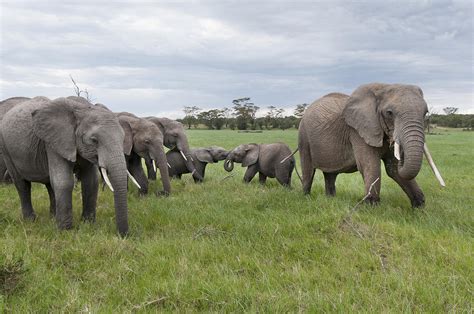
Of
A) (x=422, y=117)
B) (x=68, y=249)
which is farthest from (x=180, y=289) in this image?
(x=422, y=117)

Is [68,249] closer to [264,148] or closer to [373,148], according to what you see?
[373,148]

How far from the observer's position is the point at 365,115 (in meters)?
6.54

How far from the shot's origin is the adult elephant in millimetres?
5680

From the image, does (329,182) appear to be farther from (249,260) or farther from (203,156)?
(203,156)

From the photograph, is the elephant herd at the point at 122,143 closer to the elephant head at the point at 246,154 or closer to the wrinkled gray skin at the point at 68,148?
the wrinkled gray skin at the point at 68,148

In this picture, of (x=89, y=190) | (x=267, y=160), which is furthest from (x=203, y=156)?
(x=89, y=190)

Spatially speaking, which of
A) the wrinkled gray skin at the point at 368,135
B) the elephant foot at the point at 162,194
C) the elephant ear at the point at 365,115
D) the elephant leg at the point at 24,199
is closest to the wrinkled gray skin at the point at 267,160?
the wrinkled gray skin at the point at 368,135

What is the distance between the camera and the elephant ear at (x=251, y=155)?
37.7ft

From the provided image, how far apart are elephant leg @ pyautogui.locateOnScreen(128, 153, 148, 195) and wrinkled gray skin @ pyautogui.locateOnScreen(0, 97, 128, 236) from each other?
281cm

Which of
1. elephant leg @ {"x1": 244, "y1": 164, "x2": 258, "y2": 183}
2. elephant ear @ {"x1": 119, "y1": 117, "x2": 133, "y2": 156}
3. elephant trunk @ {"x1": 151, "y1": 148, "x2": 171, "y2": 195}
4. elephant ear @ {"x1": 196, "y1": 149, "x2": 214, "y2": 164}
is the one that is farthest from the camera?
elephant ear @ {"x1": 196, "y1": 149, "x2": 214, "y2": 164}

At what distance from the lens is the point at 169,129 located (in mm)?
11508

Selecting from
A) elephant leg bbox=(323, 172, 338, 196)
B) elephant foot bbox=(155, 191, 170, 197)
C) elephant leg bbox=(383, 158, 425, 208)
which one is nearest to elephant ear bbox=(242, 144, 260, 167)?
elephant leg bbox=(323, 172, 338, 196)

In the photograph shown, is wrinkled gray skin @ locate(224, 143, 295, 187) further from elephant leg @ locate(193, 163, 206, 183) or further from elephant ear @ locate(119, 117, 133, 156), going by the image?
elephant ear @ locate(119, 117, 133, 156)

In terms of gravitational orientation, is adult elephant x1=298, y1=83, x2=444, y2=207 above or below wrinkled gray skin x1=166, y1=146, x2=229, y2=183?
above
